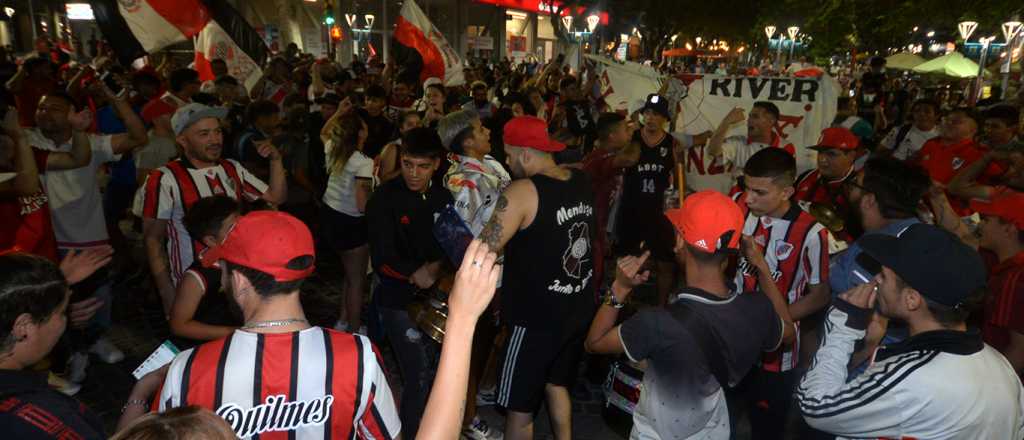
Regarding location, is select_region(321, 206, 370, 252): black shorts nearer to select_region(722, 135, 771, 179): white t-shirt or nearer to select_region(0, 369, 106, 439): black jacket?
select_region(722, 135, 771, 179): white t-shirt

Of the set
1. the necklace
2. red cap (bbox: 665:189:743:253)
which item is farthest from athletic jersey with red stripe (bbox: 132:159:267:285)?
red cap (bbox: 665:189:743:253)

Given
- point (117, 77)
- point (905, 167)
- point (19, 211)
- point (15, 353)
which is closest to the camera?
point (15, 353)

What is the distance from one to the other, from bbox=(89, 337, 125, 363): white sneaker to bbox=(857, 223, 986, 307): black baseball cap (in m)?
5.77

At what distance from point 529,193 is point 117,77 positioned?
423 inches

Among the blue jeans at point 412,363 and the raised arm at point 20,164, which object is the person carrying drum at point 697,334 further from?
the raised arm at point 20,164

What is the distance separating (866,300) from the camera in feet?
8.13

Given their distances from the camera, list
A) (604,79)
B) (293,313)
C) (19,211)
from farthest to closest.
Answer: (604,79), (19,211), (293,313)

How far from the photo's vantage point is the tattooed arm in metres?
3.60

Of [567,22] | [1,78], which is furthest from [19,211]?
[567,22]

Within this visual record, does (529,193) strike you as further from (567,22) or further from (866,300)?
(567,22)

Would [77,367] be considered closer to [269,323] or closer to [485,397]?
[485,397]

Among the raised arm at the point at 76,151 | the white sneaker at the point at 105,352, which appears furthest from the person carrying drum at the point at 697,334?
the white sneaker at the point at 105,352

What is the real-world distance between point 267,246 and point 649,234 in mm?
4993

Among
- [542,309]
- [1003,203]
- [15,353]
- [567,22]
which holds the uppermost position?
[567,22]
